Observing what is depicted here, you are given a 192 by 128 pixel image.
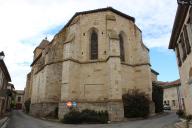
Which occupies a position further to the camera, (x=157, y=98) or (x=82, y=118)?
(x=157, y=98)

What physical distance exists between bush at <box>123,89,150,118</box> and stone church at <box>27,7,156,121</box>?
105cm

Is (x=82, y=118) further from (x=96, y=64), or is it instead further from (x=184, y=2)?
(x=184, y=2)

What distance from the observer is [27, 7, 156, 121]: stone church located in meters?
18.1

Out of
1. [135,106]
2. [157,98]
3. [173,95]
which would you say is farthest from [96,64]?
[173,95]

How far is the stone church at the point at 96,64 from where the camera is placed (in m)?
18.1

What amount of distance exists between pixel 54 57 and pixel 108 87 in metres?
8.51

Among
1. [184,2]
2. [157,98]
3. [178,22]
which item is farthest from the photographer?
[157,98]

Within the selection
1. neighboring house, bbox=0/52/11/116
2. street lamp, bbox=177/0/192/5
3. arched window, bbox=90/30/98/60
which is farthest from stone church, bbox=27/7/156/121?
street lamp, bbox=177/0/192/5

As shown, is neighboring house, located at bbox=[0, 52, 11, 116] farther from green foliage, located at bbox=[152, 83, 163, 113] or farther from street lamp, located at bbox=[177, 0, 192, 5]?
green foliage, located at bbox=[152, 83, 163, 113]

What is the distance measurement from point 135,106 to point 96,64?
6071 millimetres

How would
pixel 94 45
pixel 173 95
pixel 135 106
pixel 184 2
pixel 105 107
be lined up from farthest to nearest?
pixel 173 95, pixel 94 45, pixel 105 107, pixel 135 106, pixel 184 2

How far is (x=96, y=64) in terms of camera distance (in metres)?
20.1

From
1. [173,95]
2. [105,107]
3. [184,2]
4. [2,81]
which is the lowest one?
[105,107]

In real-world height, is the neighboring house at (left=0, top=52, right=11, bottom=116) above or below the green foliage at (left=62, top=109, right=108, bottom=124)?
above
